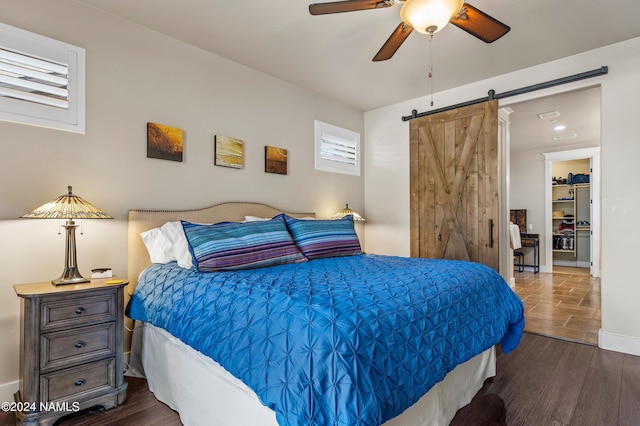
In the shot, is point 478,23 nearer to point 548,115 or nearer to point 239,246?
point 239,246

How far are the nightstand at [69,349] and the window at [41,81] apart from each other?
109cm

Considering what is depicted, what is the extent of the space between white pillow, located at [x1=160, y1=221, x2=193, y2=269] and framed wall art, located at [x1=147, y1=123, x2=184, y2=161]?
24.1 inches

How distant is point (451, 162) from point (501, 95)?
0.84 metres

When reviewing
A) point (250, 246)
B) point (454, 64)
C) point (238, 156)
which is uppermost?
point (454, 64)

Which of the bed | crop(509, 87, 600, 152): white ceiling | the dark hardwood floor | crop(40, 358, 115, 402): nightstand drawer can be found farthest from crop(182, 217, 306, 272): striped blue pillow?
crop(509, 87, 600, 152): white ceiling

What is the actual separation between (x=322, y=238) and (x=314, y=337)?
173cm

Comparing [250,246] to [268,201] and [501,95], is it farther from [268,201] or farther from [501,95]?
[501,95]

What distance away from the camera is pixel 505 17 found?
2.51 metres

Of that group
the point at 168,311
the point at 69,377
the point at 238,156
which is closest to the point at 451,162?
the point at 238,156

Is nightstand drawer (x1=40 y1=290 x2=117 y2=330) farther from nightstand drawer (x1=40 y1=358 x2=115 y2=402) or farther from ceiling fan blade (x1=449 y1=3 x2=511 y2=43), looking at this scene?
ceiling fan blade (x1=449 y1=3 x2=511 y2=43)

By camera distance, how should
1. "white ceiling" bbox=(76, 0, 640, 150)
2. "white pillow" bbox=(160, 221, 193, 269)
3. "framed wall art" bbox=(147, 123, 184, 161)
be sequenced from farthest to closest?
"framed wall art" bbox=(147, 123, 184, 161)
"white ceiling" bbox=(76, 0, 640, 150)
"white pillow" bbox=(160, 221, 193, 269)

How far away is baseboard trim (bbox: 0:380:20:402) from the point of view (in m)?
2.02

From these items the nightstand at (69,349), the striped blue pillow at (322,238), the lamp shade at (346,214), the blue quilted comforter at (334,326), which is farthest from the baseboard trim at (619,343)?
the nightstand at (69,349)

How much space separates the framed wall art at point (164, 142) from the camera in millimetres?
2668
